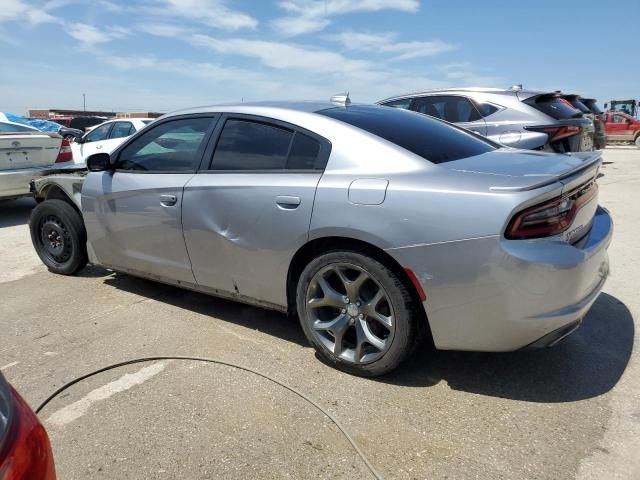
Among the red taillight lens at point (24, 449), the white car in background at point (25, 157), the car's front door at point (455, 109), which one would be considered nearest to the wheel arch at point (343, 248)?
the red taillight lens at point (24, 449)

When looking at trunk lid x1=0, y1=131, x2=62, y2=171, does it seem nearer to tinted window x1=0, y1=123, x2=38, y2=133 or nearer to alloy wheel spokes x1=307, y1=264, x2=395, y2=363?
tinted window x1=0, y1=123, x2=38, y2=133

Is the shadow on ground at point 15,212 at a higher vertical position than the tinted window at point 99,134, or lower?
lower

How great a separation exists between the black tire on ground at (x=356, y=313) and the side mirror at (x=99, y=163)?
2.06 m

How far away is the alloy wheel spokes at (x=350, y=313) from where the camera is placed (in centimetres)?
281

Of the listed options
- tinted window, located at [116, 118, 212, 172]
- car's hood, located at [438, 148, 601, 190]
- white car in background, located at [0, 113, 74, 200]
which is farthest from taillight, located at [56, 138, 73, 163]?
car's hood, located at [438, 148, 601, 190]

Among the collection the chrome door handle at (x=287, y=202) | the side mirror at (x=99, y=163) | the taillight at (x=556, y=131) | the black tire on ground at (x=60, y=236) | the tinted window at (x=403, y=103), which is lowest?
the black tire on ground at (x=60, y=236)

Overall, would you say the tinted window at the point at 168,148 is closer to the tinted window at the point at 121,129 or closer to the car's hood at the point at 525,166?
the car's hood at the point at 525,166

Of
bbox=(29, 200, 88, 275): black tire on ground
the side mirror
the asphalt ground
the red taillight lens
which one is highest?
the side mirror

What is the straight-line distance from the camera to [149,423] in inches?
101

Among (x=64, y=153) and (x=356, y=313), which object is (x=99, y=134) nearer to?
(x=64, y=153)

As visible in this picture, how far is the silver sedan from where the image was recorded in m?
2.43

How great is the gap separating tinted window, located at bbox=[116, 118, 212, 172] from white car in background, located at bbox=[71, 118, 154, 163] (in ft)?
22.7

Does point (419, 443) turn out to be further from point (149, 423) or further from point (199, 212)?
point (199, 212)

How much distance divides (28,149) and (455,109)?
633cm
